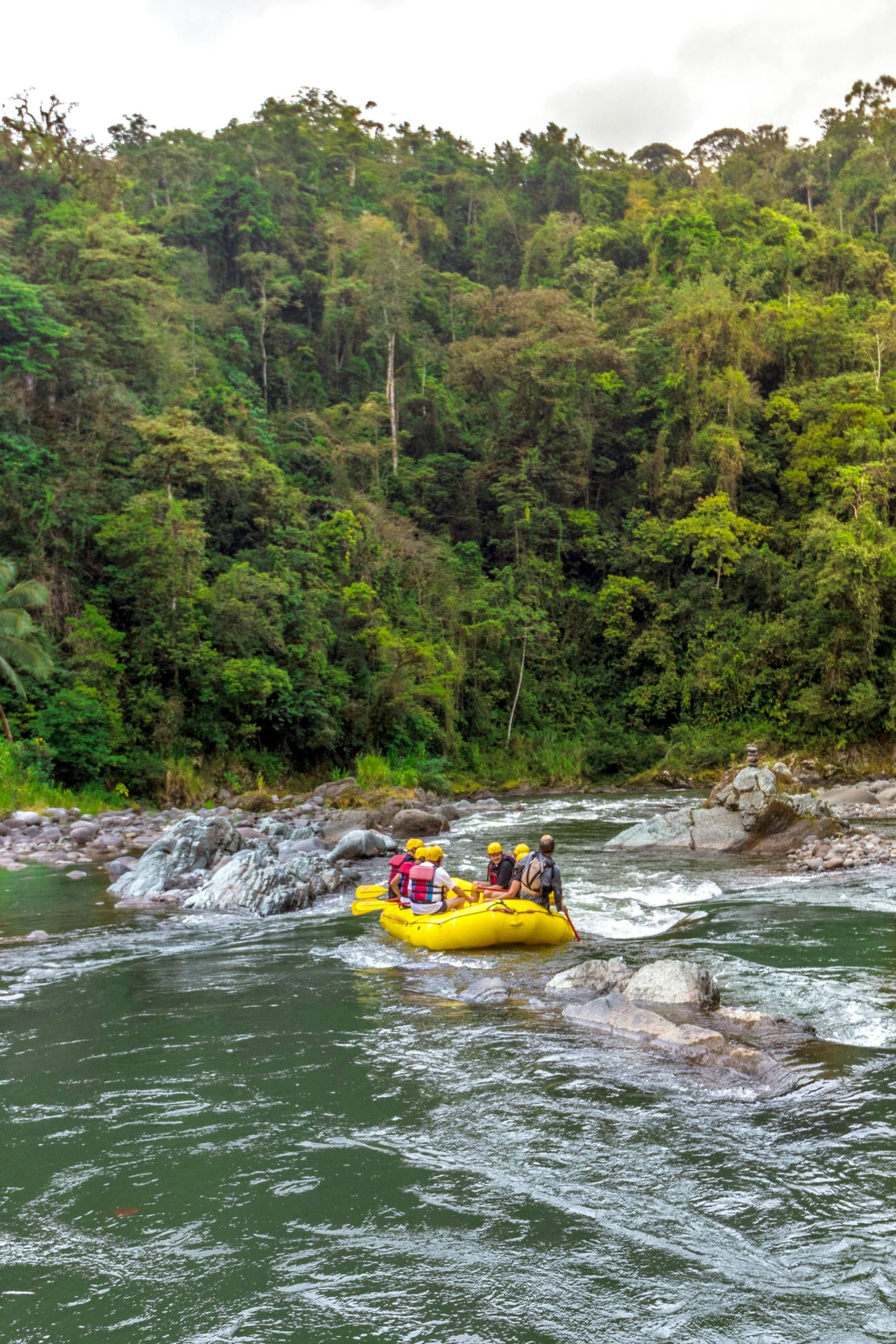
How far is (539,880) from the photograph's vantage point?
930 centimetres

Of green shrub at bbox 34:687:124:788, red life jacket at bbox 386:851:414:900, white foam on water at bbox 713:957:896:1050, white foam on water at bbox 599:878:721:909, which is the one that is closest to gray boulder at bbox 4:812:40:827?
green shrub at bbox 34:687:124:788

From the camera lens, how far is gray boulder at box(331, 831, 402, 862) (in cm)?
1504

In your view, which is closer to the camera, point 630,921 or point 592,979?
point 592,979

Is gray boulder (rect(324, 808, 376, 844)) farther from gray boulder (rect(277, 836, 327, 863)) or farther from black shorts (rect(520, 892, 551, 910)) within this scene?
black shorts (rect(520, 892, 551, 910))

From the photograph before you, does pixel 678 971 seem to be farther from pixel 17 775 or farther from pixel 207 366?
pixel 207 366

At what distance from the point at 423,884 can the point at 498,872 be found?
2.83 feet

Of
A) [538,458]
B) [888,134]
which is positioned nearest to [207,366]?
[538,458]

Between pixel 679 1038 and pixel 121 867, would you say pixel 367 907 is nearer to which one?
pixel 121 867

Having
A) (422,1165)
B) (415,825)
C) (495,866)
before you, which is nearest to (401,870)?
(495,866)

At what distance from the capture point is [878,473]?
1137 inches

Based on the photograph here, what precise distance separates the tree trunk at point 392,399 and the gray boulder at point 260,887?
24.0 meters

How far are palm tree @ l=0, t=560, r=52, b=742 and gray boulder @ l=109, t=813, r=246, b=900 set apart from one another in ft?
22.5

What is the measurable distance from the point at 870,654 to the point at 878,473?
5876 millimetres

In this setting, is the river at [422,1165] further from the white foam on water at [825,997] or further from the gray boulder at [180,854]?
the gray boulder at [180,854]
